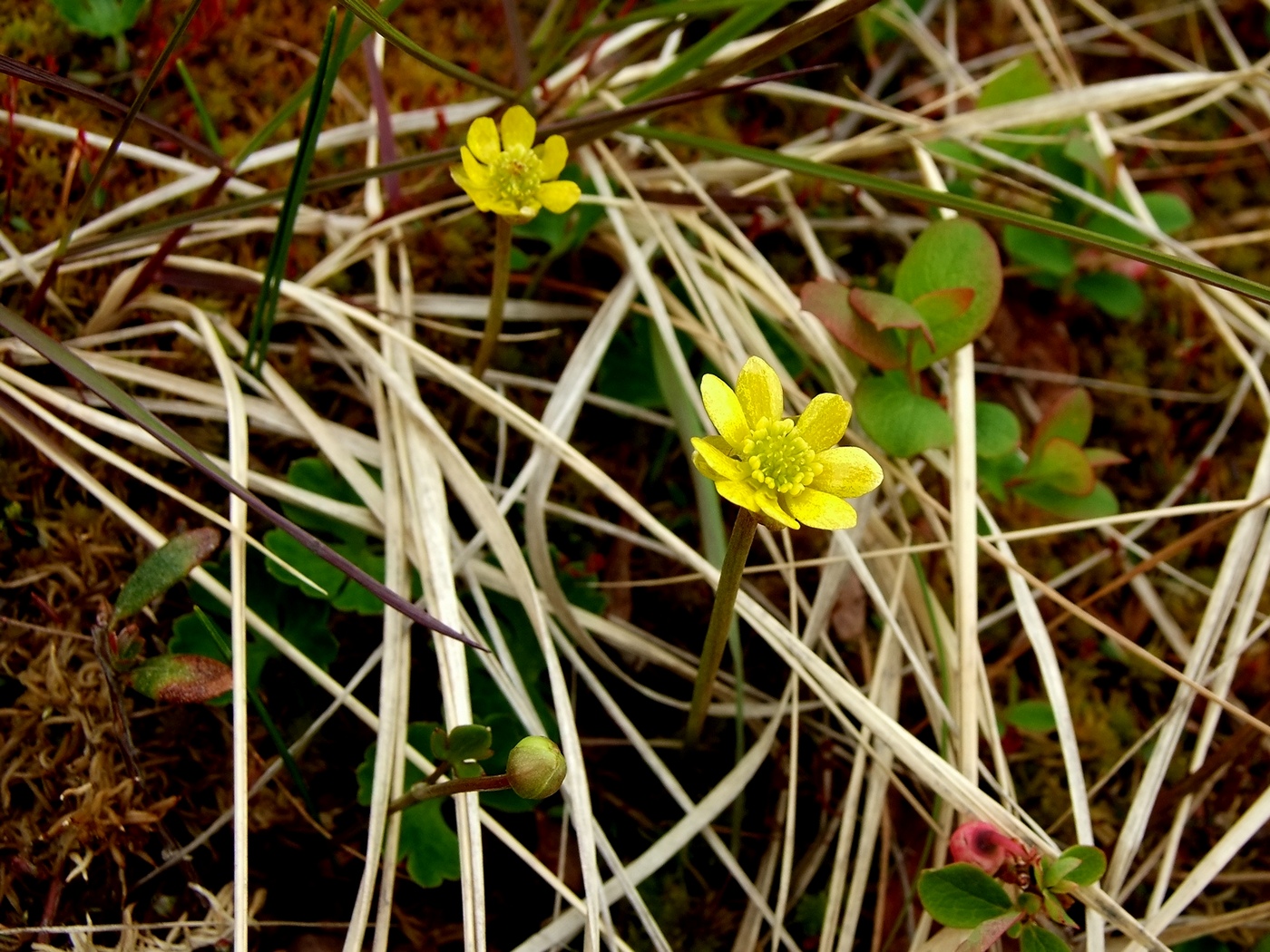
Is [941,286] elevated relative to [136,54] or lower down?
lower down

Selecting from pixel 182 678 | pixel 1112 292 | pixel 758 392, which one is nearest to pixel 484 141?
pixel 758 392

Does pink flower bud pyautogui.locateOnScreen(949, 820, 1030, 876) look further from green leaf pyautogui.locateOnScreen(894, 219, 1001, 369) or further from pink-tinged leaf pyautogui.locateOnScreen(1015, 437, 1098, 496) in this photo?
green leaf pyautogui.locateOnScreen(894, 219, 1001, 369)

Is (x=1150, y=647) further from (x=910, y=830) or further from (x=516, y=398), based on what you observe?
(x=516, y=398)

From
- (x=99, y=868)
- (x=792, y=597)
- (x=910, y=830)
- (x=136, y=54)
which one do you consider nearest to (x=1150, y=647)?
(x=910, y=830)

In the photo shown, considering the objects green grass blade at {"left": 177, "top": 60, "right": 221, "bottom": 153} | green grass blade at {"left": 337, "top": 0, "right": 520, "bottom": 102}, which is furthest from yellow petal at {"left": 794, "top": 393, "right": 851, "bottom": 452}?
green grass blade at {"left": 177, "top": 60, "right": 221, "bottom": 153}

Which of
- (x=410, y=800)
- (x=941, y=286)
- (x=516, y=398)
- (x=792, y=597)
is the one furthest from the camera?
(x=516, y=398)

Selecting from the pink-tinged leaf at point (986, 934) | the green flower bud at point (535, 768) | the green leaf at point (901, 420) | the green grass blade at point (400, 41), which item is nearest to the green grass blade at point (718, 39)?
the green grass blade at point (400, 41)

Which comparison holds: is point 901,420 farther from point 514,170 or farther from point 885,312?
point 514,170
